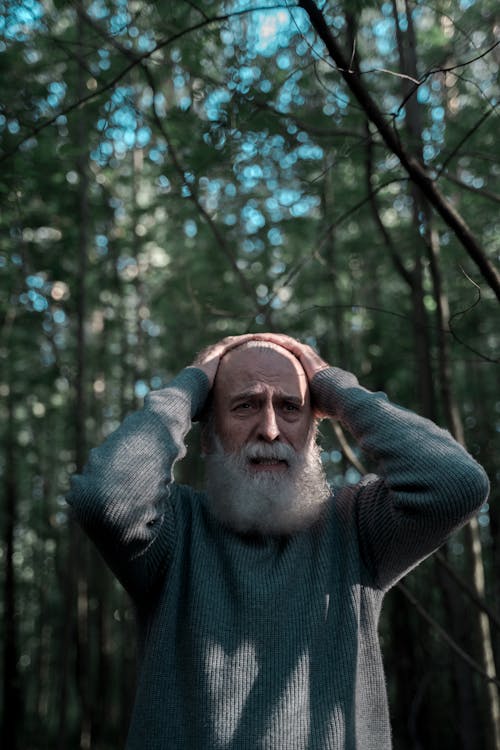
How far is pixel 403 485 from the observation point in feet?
6.07

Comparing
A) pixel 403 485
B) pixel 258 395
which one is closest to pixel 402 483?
pixel 403 485

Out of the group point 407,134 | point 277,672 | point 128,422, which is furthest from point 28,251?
point 277,672

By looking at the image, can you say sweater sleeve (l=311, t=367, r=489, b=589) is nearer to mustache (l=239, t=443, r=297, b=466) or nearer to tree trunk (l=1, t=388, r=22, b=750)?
→ mustache (l=239, t=443, r=297, b=466)

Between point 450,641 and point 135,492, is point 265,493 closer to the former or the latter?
point 135,492

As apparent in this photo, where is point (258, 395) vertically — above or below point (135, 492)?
above

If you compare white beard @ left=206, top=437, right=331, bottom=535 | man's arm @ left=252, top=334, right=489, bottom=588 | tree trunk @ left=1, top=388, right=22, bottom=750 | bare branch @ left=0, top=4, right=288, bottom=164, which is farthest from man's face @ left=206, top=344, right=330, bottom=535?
tree trunk @ left=1, top=388, right=22, bottom=750

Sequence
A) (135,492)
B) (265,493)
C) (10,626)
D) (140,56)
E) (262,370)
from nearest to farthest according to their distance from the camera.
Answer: (135,492)
(265,493)
(262,370)
(140,56)
(10,626)

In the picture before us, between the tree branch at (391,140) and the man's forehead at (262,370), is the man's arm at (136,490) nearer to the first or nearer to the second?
the man's forehead at (262,370)

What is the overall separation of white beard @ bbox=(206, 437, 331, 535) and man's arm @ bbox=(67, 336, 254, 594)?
0.55ft

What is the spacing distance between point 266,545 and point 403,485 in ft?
1.52

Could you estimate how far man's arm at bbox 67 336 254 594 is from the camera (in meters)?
1.78

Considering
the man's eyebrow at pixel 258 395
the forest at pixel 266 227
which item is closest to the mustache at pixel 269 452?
the man's eyebrow at pixel 258 395

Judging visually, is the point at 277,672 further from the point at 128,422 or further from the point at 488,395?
the point at 488,395

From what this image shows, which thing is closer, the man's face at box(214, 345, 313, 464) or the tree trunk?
the man's face at box(214, 345, 313, 464)
